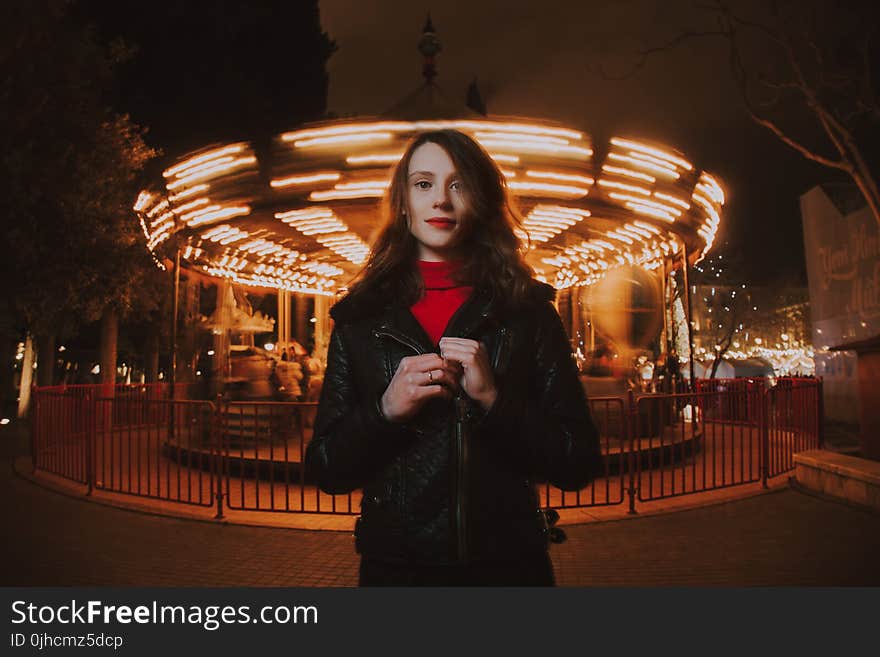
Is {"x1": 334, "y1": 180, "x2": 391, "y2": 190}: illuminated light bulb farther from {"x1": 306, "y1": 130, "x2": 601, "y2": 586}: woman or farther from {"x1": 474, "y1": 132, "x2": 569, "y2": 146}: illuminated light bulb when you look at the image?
{"x1": 306, "y1": 130, "x2": 601, "y2": 586}: woman

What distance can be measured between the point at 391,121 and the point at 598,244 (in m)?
7.11

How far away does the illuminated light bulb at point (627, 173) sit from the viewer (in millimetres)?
8152

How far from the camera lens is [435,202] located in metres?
1.81

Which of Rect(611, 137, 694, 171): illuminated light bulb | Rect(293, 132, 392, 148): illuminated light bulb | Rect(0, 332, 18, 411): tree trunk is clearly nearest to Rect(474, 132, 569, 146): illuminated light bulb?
Rect(611, 137, 694, 171): illuminated light bulb

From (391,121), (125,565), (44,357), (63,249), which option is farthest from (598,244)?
(44,357)

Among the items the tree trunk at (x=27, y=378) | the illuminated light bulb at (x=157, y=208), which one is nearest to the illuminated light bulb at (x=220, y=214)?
the illuminated light bulb at (x=157, y=208)

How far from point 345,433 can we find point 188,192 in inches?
315

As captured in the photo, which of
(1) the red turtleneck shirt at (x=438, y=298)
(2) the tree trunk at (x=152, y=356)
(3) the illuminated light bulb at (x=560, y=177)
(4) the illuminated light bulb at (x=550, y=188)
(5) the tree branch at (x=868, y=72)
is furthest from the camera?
→ (2) the tree trunk at (x=152, y=356)

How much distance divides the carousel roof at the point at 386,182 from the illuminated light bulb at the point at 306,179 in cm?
1

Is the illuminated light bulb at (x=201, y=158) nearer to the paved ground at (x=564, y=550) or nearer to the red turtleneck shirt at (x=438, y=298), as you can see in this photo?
the paved ground at (x=564, y=550)

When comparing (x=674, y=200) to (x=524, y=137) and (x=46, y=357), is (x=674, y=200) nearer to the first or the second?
(x=524, y=137)

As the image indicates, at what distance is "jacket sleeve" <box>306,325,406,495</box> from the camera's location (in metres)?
1.57

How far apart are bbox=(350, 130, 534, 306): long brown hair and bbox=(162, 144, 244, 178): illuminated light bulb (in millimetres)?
6402

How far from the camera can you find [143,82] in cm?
2711
